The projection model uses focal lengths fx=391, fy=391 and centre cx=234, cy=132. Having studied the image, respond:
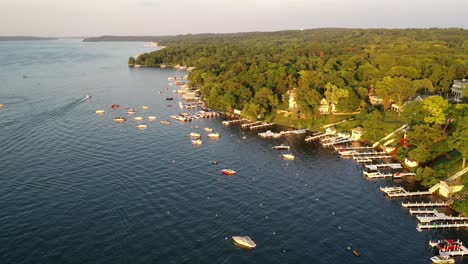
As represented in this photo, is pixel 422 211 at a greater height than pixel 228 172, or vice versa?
pixel 228 172

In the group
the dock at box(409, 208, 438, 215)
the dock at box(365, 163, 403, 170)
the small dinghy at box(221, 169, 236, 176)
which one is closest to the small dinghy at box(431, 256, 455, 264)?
the dock at box(409, 208, 438, 215)

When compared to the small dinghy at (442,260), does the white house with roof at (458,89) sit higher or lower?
higher

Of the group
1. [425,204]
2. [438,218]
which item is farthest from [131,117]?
[438,218]

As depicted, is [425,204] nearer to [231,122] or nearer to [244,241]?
[244,241]

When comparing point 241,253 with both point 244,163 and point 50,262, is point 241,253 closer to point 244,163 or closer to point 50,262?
point 50,262

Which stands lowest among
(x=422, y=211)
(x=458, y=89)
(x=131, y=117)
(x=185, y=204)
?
(x=422, y=211)

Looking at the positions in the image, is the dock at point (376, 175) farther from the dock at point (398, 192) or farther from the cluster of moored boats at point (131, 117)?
the cluster of moored boats at point (131, 117)

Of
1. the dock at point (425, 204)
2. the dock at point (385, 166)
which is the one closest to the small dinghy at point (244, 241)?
the dock at point (425, 204)
